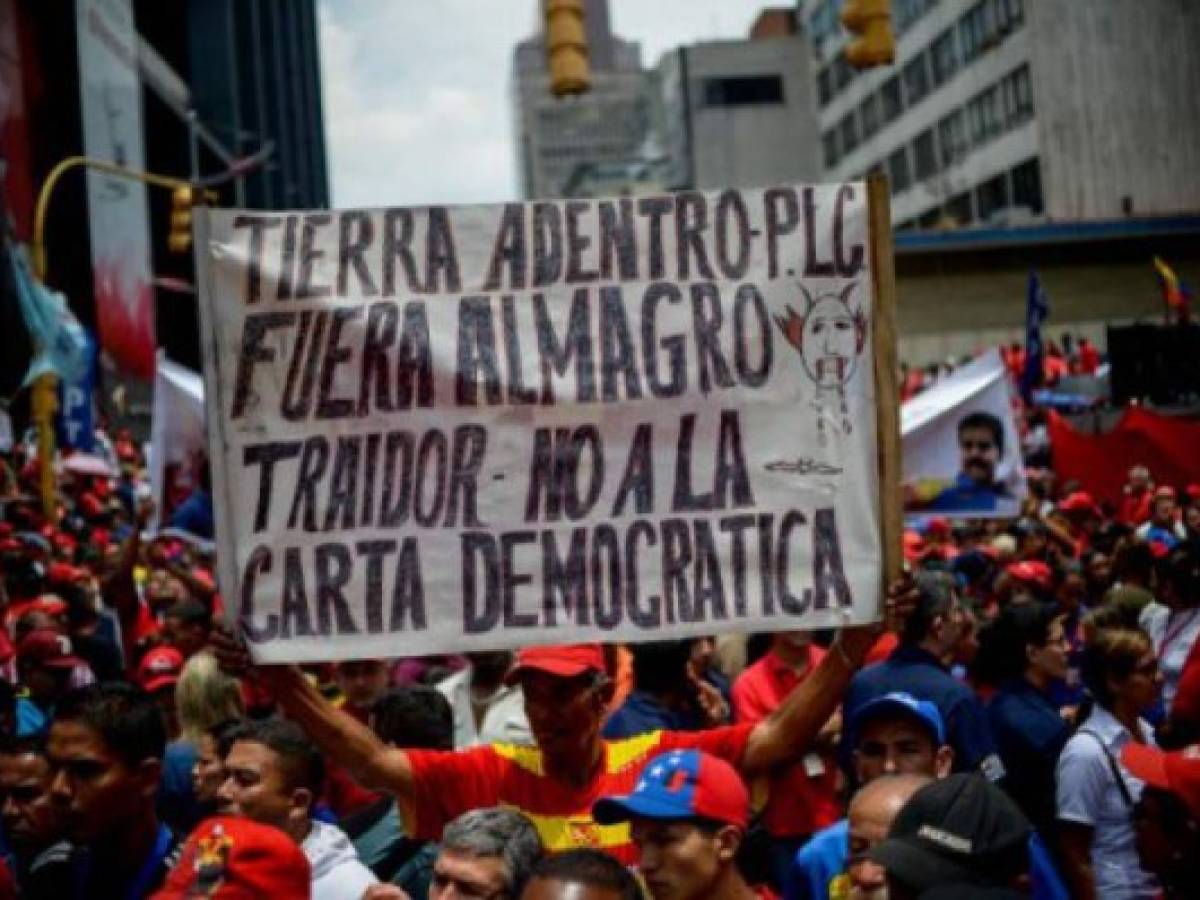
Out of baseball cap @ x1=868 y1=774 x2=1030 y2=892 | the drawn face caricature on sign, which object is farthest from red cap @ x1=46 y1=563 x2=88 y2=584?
baseball cap @ x1=868 y1=774 x2=1030 y2=892

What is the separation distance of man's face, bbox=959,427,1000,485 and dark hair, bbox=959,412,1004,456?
0.05ft

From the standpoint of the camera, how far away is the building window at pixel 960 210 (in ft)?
194

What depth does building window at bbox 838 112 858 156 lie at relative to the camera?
71812mm

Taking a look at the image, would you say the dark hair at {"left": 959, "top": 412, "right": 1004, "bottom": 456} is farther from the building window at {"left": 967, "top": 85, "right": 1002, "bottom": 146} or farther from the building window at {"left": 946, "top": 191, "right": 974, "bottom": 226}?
the building window at {"left": 946, "top": 191, "right": 974, "bottom": 226}

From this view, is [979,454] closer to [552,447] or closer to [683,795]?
[552,447]

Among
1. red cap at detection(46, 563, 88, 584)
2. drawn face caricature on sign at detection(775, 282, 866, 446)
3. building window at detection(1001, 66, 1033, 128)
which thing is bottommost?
red cap at detection(46, 563, 88, 584)

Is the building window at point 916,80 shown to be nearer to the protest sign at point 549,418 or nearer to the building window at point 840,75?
the building window at point 840,75

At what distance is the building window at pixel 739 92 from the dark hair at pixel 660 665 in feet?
270

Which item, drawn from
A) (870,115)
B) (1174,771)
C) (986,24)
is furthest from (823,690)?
(870,115)

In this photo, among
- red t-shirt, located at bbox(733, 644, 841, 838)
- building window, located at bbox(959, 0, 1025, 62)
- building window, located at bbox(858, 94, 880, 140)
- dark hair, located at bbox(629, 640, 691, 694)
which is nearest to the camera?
red t-shirt, located at bbox(733, 644, 841, 838)

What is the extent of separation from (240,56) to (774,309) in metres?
80.4

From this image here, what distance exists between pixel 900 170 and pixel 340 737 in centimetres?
6296

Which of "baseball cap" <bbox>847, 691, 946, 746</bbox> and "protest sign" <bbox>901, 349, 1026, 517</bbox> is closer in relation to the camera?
"baseball cap" <bbox>847, 691, 946, 746</bbox>

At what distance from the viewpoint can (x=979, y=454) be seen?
12.2 m
